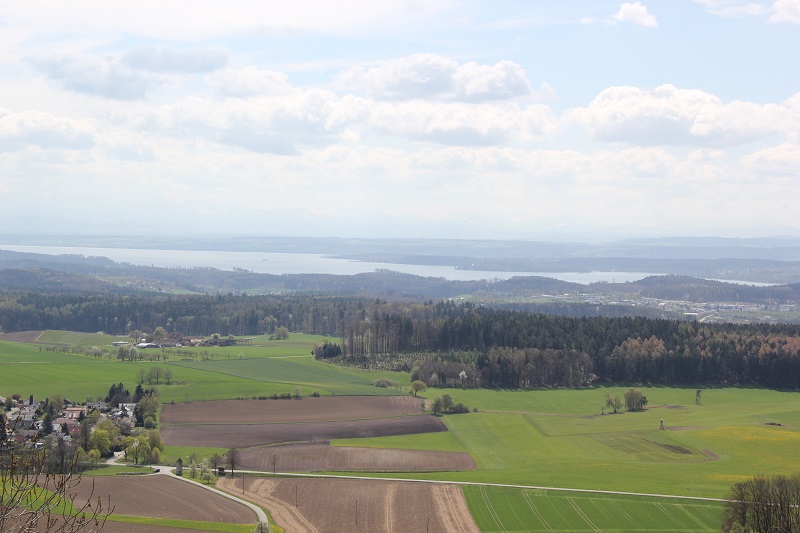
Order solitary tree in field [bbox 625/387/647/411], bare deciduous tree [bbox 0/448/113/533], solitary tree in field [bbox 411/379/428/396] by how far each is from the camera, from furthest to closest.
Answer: solitary tree in field [bbox 411/379/428/396], solitary tree in field [bbox 625/387/647/411], bare deciduous tree [bbox 0/448/113/533]

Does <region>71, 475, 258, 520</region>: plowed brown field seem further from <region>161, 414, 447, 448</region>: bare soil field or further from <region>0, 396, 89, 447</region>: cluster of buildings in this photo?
<region>0, 396, 89, 447</region>: cluster of buildings

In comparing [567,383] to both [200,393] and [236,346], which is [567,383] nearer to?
[200,393]

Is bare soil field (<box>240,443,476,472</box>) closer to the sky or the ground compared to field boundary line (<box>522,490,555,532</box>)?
closer to the ground

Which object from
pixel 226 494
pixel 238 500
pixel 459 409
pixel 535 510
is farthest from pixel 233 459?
pixel 459 409

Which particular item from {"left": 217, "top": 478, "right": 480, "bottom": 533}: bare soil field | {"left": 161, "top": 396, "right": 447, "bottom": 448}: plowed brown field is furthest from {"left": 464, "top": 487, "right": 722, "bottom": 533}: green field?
{"left": 161, "top": 396, "right": 447, "bottom": 448}: plowed brown field

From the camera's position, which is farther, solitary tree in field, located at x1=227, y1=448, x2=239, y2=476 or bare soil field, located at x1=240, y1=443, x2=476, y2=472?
bare soil field, located at x1=240, y1=443, x2=476, y2=472

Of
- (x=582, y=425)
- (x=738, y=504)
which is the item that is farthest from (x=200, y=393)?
(x=738, y=504)

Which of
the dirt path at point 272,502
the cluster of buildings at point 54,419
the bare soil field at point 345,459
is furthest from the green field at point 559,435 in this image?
the dirt path at point 272,502

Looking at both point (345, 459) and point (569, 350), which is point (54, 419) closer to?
point (345, 459)
